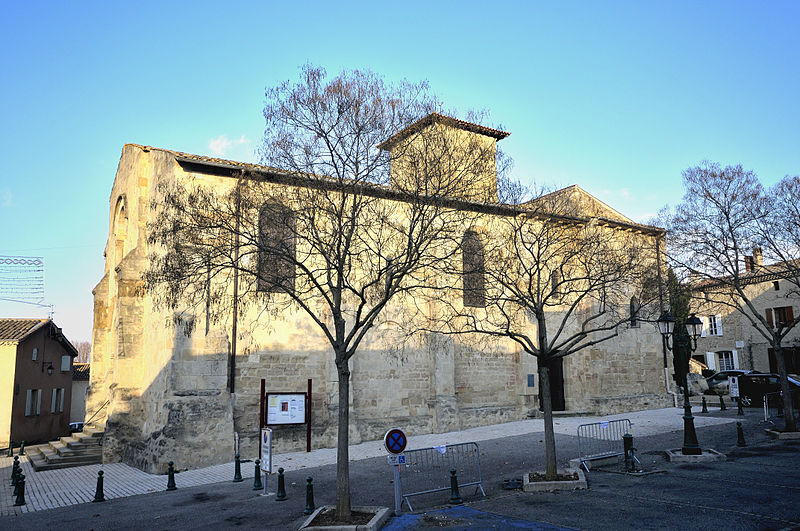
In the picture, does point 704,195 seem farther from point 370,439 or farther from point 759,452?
point 370,439

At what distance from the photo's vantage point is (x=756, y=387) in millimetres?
24656

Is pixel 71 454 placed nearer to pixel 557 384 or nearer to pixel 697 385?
pixel 557 384

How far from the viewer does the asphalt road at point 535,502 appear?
27.0 feet

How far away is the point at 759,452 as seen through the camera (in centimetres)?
1389

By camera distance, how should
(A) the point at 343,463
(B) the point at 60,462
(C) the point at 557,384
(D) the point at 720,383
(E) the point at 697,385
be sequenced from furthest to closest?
(E) the point at 697,385 < (D) the point at 720,383 < (C) the point at 557,384 < (B) the point at 60,462 < (A) the point at 343,463

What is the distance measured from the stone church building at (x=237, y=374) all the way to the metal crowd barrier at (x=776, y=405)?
17.0ft

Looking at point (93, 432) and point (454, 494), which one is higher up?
point (93, 432)

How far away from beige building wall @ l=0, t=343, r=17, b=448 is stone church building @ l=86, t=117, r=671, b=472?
22.8 ft

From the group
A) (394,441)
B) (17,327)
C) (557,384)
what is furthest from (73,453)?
(557,384)

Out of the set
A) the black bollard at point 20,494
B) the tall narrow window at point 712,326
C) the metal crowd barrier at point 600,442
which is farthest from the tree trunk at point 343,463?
the tall narrow window at point 712,326

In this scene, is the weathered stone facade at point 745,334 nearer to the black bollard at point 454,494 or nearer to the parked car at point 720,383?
the parked car at point 720,383

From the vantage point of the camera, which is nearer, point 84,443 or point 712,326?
point 84,443

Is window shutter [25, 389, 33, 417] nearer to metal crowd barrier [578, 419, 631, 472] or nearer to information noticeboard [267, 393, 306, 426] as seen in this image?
information noticeboard [267, 393, 306, 426]

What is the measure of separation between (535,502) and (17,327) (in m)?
27.5
